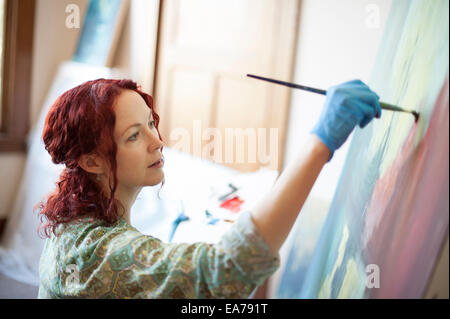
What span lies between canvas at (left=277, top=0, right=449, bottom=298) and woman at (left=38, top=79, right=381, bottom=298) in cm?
22

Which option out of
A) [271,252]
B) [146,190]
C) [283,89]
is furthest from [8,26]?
[271,252]

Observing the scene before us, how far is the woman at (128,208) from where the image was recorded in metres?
0.84

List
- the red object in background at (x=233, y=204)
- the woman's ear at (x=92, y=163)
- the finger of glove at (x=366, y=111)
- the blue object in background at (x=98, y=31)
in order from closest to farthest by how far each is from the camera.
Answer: the finger of glove at (x=366, y=111), the woman's ear at (x=92, y=163), the red object in background at (x=233, y=204), the blue object in background at (x=98, y=31)

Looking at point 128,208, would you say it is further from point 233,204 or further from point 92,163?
point 233,204

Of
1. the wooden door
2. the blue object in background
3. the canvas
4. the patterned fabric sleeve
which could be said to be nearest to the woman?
the patterned fabric sleeve

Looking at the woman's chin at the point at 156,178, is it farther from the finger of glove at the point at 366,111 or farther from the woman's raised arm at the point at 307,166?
the finger of glove at the point at 366,111

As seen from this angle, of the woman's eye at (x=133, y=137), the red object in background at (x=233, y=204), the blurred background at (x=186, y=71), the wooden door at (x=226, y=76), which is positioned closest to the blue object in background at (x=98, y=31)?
the blurred background at (x=186, y=71)

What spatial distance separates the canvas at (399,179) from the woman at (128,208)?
221 mm

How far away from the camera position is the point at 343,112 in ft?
3.03

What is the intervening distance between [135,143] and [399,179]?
65 centimetres

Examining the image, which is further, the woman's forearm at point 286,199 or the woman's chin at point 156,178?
the woman's chin at point 156,178

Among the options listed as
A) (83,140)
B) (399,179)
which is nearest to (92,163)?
(83,140)

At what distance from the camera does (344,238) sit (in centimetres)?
145

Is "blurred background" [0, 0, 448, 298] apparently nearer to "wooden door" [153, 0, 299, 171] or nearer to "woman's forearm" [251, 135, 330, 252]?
Answer: "wooden door" [153, 0, 299, 171]
